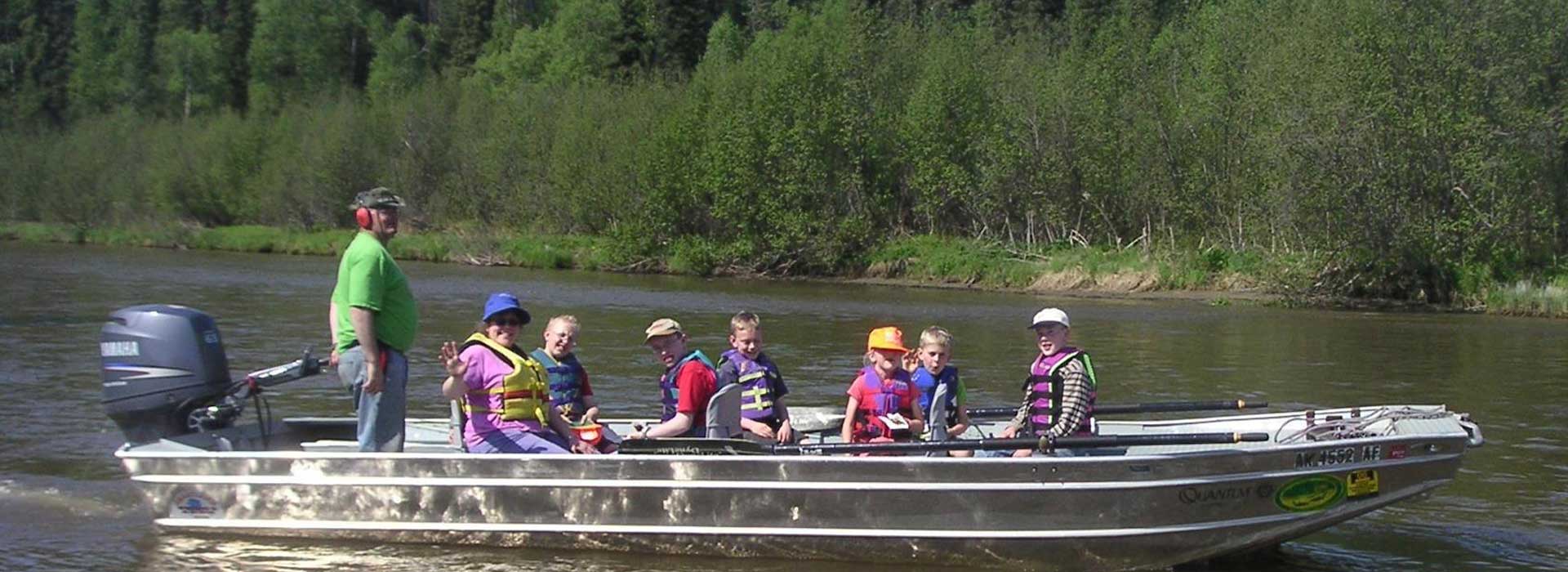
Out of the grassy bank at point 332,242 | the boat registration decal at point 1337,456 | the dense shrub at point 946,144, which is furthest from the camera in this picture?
the grassy bank at point 332,242

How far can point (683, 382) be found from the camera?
10.6m

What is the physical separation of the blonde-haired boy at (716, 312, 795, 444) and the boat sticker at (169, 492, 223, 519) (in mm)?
3149

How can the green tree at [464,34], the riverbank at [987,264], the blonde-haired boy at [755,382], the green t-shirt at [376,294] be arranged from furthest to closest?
1. the green tree at [464,34]
2. the riverbank at [987,264]
3. the blonde-haired boy at [755,382]
4. the green t-shirt at [376,294]

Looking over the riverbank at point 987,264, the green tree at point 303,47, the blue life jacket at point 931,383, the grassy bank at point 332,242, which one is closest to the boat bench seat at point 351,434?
the blue life jacket at point 931,383

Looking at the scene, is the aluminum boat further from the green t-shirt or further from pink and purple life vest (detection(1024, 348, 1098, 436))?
the green t-shirt

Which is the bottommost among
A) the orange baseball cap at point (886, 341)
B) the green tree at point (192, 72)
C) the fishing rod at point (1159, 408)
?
the fishing rod at point (1159, 408)

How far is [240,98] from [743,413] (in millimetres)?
87270

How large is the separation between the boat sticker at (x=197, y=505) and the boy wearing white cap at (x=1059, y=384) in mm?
4885

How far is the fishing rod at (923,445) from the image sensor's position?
9336 mm

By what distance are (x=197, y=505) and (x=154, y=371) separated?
85cm

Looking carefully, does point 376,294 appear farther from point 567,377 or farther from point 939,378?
point 939,378

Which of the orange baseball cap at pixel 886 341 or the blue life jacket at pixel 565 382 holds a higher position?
the orange baseball cap at pixel 886 341

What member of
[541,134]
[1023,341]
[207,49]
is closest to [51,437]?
[1023,341]

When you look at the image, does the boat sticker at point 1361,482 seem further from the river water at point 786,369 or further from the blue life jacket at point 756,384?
the blue life jacket at point 756,384
